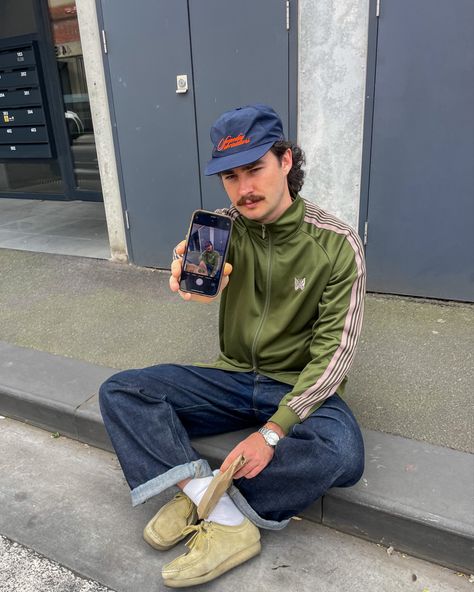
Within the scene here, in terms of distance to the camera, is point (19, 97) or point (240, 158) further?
point (19, 97)

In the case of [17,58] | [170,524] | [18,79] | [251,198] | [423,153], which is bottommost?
[170,524]

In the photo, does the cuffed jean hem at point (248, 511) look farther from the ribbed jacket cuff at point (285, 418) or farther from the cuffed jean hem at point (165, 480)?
the ribbed jacket cuff at point (285, 418)

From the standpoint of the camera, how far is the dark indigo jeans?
190cm

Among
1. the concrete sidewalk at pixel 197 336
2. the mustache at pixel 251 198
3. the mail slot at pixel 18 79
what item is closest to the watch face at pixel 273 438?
the concrete sidewalk at pixel 197 336

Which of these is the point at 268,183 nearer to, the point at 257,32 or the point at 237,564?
the point at 237,564

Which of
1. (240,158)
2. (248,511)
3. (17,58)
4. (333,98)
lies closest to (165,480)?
(248,511)

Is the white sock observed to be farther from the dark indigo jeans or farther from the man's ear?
the man's ear

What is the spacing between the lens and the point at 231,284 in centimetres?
229

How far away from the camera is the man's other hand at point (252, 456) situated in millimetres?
1874

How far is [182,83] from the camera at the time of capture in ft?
14.0

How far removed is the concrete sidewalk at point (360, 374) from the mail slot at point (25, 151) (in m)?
3.30

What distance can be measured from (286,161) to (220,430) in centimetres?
123

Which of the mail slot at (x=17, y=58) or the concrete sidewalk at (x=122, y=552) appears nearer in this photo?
the concrete sidewalk at (x=122, y=552)

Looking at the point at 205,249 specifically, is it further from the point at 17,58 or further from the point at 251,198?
the point at 17,58
